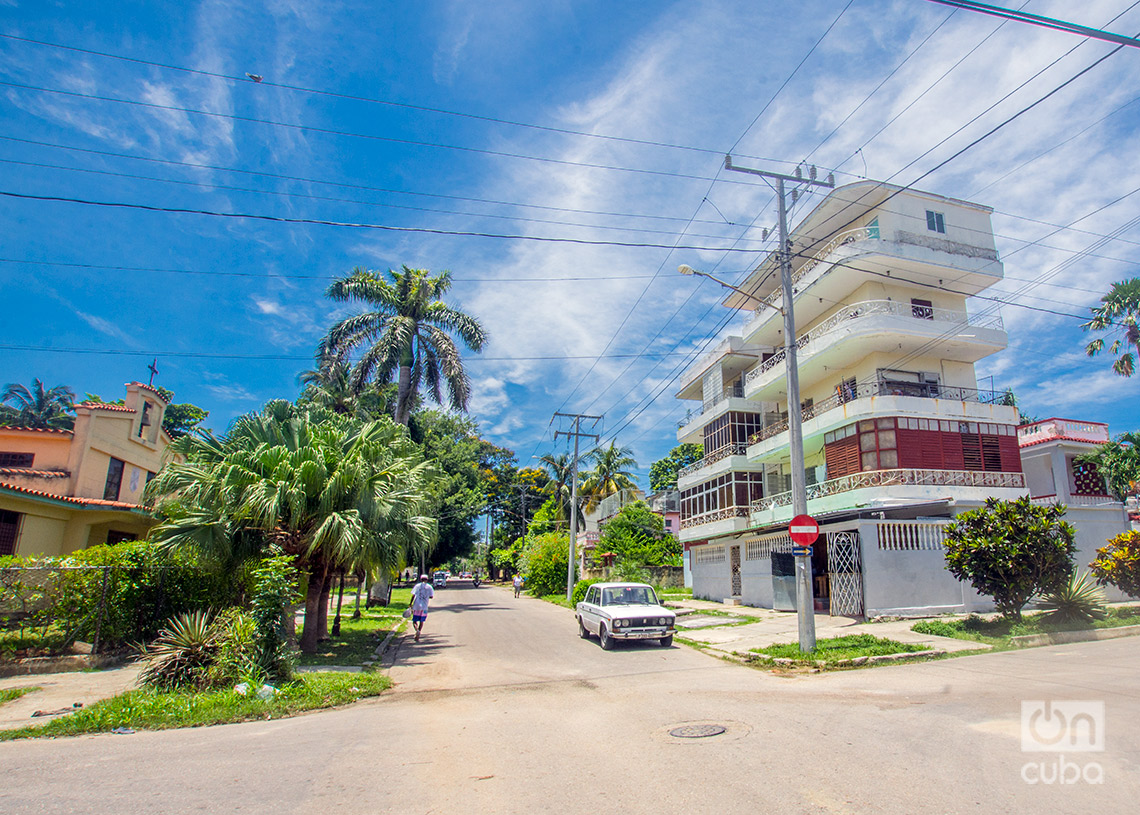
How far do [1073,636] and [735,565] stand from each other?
16.0 m

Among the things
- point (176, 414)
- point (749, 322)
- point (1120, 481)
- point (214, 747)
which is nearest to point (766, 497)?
point (749, 322)

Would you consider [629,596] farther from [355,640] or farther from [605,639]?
[355,640]

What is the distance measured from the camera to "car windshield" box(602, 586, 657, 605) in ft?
56.7

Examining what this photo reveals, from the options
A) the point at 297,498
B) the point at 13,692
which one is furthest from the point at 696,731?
the point at 13,692

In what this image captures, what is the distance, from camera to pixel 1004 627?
49.7ft

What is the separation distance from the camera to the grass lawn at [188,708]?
27.2 feet

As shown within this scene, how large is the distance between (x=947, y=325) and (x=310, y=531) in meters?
23.4

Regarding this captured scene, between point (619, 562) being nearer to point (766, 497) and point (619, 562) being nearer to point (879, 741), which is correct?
point (766, 497)

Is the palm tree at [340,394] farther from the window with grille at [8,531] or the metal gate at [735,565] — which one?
the metal gate at [735,565]

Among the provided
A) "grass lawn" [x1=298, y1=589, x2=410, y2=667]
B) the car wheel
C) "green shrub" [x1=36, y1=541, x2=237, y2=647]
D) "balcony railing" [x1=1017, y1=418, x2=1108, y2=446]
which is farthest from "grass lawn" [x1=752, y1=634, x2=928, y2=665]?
"balcony railing" [x1=1017, y1=418, x2=1108, y2=446]

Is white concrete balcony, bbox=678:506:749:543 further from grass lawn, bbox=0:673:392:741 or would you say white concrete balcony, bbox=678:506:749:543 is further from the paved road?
grass lawn, bbox=0:673:392:741

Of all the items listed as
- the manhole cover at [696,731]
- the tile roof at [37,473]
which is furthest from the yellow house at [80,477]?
the manhole cover at [696,731]

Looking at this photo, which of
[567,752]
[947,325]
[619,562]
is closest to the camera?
[567,752]

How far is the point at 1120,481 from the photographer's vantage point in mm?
24875
